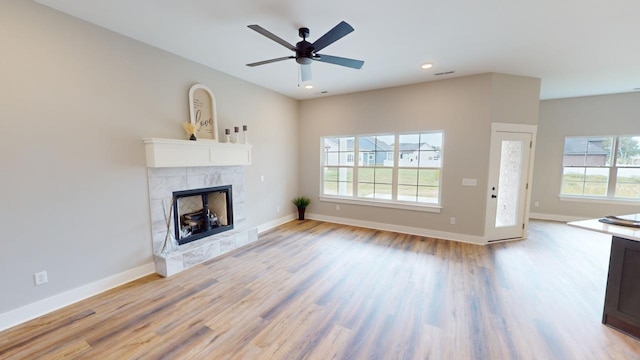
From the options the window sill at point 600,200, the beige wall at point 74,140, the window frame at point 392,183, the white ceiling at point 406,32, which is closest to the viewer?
the beige wall at point 74,140

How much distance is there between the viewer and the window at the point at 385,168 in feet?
15.6

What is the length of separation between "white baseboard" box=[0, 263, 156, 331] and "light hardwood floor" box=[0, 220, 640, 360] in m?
0.09

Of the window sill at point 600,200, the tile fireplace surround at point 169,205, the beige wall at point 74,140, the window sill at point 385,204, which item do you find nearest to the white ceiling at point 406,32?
the beige wall at point 74,140

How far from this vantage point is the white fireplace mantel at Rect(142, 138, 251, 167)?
9.98 ft

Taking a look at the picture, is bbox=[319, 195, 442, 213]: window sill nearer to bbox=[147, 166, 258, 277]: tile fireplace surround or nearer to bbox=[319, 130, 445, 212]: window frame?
bbox=[319, 130, 445, 212]: window frame

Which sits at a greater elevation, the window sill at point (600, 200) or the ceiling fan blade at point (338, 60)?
the ceiling fan blade at point (338, 60)

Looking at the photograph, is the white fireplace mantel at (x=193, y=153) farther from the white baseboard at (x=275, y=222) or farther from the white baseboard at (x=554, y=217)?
the white baseboard at (x=554, y=217)

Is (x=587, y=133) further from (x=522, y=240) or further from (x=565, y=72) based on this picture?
(x=522, y=240)

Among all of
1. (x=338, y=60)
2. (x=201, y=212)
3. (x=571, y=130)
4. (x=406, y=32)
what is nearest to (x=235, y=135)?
(x=201, y=212)

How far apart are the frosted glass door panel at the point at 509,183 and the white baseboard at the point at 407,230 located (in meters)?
0.53

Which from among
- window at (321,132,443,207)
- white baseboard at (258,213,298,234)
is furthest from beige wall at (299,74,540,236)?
white baseboard at (258,213,298,234)

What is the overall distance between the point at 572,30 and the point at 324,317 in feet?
13.4

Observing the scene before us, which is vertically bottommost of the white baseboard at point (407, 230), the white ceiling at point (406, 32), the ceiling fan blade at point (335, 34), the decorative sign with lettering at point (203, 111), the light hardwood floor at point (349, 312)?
the light hardwood floor at point (349, 312)

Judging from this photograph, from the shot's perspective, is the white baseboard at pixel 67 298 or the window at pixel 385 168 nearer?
the white baseboard at pixel 67 298
